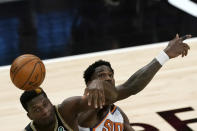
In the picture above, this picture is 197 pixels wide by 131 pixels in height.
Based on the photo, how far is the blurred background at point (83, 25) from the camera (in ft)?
24.7

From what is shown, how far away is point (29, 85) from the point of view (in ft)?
9.97

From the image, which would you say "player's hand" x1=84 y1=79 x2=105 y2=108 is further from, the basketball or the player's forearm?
the basketball

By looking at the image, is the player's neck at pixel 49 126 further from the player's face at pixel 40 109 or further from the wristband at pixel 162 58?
the wristband at pixel 162 58

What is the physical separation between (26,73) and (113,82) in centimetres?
65

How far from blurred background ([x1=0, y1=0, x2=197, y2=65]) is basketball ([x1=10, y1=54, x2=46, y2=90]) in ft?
12.9

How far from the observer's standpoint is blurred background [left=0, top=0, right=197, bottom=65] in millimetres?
7531

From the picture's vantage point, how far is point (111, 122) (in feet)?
11.1

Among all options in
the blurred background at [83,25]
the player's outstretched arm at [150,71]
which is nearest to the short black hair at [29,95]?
the player's outstretched arm at [150,71]

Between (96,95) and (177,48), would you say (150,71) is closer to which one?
(177,48)

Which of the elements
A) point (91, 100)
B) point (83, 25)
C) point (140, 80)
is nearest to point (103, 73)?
point (140, 80)

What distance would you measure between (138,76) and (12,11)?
7.44 metres

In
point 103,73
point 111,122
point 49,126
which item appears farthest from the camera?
point 111,122

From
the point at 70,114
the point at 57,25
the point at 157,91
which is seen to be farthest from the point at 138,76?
the point at 57,25

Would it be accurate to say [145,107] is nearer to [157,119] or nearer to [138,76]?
[157,119]
